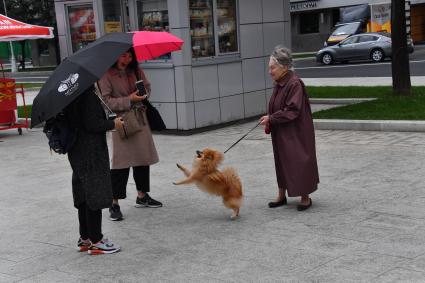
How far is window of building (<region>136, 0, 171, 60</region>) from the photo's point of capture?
11.8 meters

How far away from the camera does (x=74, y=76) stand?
5.12 m

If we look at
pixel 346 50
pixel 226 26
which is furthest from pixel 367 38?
pixel 226 26

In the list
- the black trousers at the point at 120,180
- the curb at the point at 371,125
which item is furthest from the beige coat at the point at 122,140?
the curb at the point at 371,125

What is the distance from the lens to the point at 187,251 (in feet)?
18.0

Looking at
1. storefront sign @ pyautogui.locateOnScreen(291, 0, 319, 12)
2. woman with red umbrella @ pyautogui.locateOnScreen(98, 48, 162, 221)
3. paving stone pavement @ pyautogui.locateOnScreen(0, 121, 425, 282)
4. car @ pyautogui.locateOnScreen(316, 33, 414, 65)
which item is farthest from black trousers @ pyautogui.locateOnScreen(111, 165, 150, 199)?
storefront sign @ pyautogui.locateOnScreen(291, 0, 319, 12)

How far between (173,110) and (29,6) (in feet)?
125

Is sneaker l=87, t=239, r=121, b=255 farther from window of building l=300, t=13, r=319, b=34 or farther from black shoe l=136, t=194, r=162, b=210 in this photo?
window of building l=300, t=13, r=319, b=34

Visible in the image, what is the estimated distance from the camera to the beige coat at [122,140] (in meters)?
6.50

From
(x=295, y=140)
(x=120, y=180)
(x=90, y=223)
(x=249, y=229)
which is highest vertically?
(x=295, y=140)

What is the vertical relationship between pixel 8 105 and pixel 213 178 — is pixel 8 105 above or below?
above

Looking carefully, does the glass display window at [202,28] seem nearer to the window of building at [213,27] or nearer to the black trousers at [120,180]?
the window of building at [213,27]

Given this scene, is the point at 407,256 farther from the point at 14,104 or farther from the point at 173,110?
the point at 14,104

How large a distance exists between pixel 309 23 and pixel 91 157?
4175 centimetres

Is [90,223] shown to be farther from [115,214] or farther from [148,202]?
[148,202]
